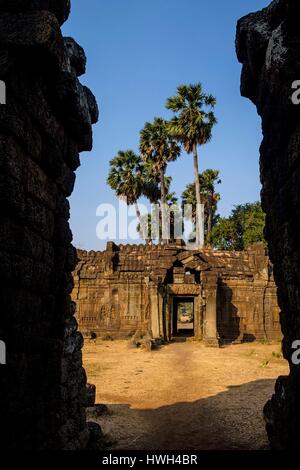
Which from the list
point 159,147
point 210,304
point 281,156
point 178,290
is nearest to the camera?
point 281,156

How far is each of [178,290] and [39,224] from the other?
19.6 metres

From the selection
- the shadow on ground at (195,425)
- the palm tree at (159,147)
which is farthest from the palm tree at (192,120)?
the shadow on ground at (195,425)

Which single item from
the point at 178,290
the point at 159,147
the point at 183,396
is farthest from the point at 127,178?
the point at 183,396

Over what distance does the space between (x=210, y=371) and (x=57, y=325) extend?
31.6 ft

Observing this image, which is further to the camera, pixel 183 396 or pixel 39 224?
pixel 183 396

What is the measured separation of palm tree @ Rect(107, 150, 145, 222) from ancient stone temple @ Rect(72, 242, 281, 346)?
16.0 metres

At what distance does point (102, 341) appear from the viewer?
74.9 feet

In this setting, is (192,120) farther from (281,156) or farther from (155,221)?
(281,156)

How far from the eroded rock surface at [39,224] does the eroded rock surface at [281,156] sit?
88.1 inches

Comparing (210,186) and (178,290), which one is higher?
(210,186)

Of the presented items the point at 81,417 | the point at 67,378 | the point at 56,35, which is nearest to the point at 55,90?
the point at 56,35

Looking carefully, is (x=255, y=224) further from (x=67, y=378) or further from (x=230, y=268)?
(x=67, y=378)

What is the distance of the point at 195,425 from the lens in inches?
269

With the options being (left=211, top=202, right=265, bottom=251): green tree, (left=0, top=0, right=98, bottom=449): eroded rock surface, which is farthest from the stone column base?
(left=211, top=202, right=265, bottom=251): green tree
